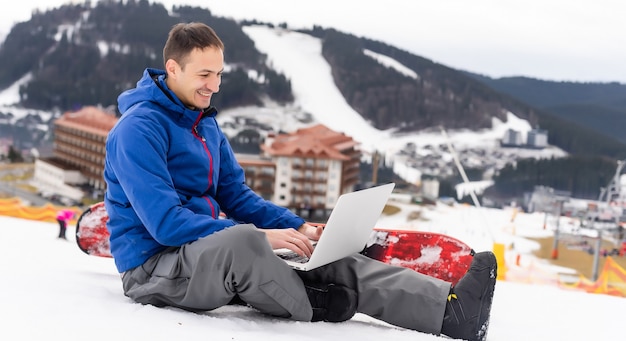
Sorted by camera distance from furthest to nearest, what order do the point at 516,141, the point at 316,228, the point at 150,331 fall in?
the point at 516,141 < the point at 316,228 < the point at 150,331

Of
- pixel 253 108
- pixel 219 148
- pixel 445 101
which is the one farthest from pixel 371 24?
pixel 219 148

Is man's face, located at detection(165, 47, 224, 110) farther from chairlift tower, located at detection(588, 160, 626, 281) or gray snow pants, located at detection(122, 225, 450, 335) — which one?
chairlift tower, located at detection(588, 160, 626, 281)

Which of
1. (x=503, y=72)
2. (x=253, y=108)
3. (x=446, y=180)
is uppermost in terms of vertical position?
(x=503, y=72)

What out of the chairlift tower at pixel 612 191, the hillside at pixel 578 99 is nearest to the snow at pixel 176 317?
the chairlift tower at pixel 612 191

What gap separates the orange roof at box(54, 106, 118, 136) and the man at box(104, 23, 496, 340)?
8.42m

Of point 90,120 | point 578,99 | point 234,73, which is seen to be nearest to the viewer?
point 90,120

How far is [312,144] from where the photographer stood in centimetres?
894

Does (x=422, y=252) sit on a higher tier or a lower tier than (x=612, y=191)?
higher

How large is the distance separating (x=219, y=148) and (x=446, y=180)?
28.1 feet

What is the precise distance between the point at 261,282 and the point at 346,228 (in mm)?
186

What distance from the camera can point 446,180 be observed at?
9680 millimetres

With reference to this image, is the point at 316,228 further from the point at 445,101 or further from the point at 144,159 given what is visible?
the point at 445,101

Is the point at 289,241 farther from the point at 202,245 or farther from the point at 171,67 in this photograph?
the point at 171,67

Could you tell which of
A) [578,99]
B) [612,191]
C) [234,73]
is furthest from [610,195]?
[234,73]
